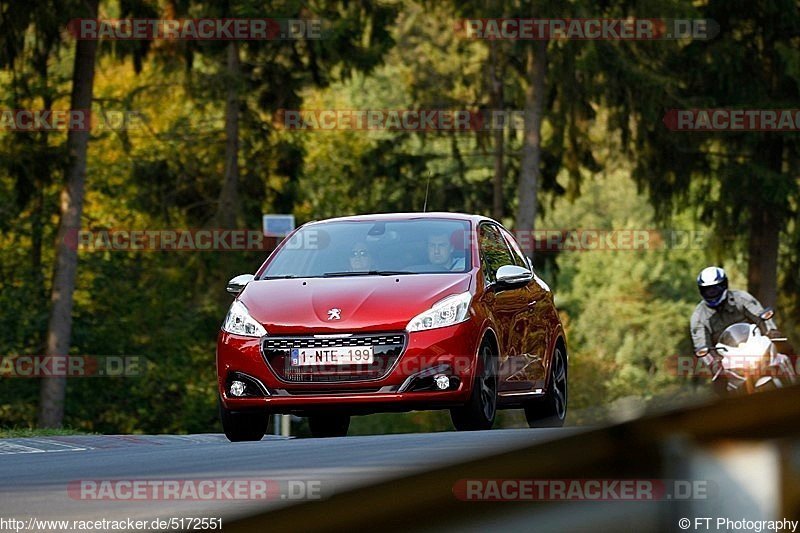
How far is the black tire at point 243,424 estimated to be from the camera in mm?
12273

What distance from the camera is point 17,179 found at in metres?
28.6

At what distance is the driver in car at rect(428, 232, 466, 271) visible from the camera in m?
12.4

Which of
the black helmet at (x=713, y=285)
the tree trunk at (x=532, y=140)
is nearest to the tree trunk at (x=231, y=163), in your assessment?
the tree trunk at (x=532, y=140)

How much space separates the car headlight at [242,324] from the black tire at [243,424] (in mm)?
607

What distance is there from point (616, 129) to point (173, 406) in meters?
13.0

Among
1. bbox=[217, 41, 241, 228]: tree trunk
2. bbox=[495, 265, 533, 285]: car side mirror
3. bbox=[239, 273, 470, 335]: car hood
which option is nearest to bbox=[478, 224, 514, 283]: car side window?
bbox=[495, 265, 533, 285]: car side mirror

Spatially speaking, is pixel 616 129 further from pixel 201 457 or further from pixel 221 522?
pixel 221 522

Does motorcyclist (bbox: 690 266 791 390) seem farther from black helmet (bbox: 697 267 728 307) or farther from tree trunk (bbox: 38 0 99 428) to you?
tree trunk (bbox: 38 0 99 428)

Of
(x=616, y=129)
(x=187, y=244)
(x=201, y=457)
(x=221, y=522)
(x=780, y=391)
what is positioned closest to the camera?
(x=780, y=391)

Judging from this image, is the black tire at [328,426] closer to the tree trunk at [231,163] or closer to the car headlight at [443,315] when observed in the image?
the car headlight at [443,315]

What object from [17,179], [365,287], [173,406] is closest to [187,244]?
[173,406]

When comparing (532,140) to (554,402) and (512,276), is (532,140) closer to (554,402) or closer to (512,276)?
(554,402)

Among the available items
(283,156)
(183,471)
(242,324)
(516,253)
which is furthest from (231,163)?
(183,471)

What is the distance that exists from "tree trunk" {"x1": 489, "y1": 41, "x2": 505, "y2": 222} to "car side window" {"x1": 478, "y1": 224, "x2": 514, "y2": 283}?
26.1 metres
